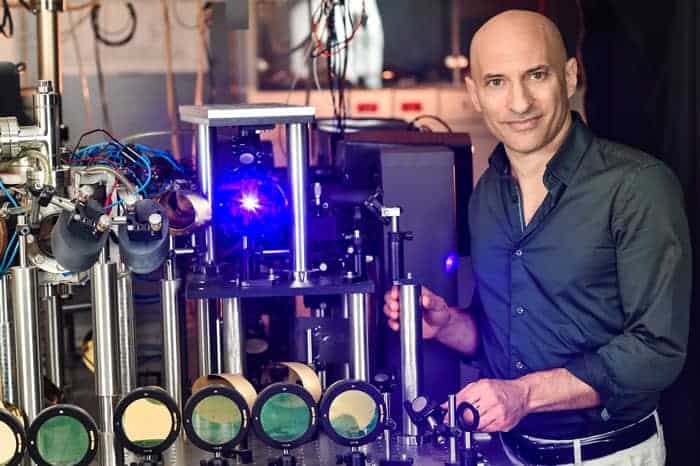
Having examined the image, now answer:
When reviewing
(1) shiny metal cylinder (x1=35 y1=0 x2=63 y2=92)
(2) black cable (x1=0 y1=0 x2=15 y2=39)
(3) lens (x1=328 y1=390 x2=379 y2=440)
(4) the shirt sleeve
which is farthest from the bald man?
(2) black cable (x1=0 y1=0 x2=15 y2=39)

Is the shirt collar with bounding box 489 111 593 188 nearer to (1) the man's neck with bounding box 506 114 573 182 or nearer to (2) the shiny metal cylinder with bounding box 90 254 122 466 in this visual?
(1) the man's neck with bounding box 506 114 573 182

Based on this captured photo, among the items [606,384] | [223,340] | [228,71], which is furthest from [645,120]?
[228,71]

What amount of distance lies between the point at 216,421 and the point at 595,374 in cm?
70

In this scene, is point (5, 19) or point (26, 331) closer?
point (26, 331)

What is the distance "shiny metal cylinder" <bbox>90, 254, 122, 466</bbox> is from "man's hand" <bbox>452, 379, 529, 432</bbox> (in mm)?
598

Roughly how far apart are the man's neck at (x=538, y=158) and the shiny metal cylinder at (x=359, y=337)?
1.46 ft

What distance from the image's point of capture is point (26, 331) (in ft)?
6.84

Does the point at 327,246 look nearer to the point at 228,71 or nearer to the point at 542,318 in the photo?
the point at 542,318

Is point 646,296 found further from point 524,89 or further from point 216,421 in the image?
point 216,421

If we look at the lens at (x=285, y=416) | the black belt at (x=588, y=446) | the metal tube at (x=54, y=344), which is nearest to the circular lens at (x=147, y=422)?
the lens at (x=285, y=416)

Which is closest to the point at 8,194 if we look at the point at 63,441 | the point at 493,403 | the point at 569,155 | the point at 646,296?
the point at 63,441

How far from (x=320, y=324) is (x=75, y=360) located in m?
2.29

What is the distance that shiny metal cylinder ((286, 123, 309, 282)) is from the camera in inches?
86.3

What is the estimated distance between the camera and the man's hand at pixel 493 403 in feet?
6.85
